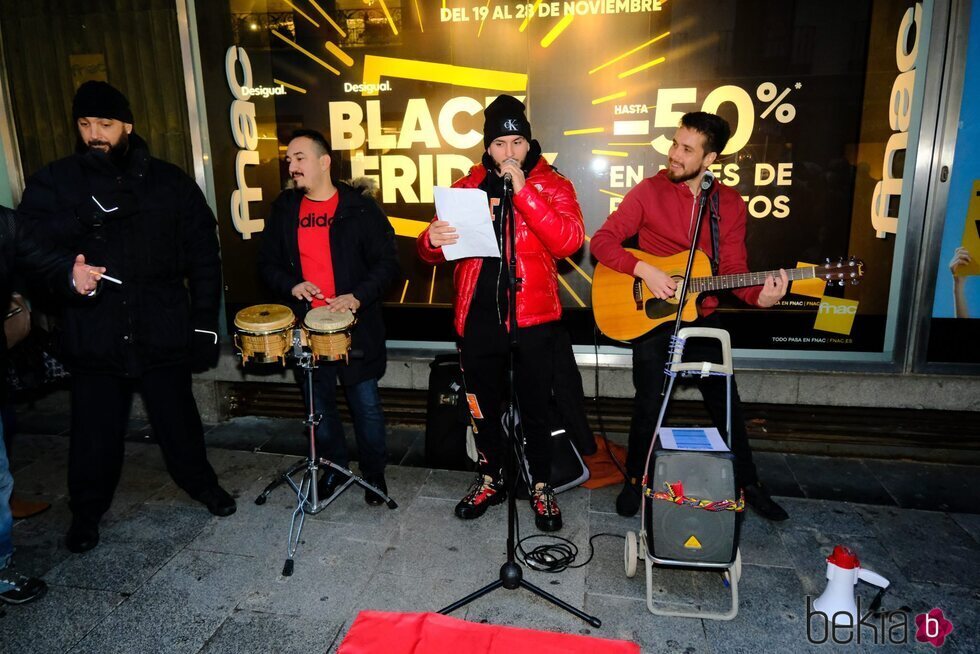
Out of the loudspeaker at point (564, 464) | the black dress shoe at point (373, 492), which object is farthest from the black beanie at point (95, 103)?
the loudspeaker at point (564, 464)

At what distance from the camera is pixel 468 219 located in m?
3.31

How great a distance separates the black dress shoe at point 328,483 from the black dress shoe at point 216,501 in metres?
0.55

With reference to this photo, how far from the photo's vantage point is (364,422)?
421 centimetres

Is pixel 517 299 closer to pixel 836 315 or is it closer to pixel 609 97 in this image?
pixel 609 97

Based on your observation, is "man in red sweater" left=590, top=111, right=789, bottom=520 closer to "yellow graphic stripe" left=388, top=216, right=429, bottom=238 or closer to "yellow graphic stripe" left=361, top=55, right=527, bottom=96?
"yellow graphic stripe" left=361, top=55, right=527, bottom=96

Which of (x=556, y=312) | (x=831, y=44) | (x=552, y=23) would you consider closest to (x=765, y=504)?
(x=556, y=312)

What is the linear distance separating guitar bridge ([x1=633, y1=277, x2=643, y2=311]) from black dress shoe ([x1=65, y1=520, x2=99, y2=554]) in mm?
3568

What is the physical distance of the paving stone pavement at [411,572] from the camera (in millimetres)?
3018

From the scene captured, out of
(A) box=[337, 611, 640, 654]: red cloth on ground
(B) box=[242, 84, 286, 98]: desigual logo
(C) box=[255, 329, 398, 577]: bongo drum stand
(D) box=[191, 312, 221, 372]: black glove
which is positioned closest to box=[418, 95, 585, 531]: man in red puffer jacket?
(C) box=[255, 329, 398, 577]: bongo drum stand

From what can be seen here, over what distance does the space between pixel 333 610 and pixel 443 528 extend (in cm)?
92

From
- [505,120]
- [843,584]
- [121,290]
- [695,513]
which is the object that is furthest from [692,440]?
[121,290]

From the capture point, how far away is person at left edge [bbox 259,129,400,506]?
3.91 meters

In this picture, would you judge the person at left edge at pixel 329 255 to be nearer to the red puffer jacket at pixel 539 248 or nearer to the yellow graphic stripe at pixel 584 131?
the red puffer jacket at pixel 539 248
